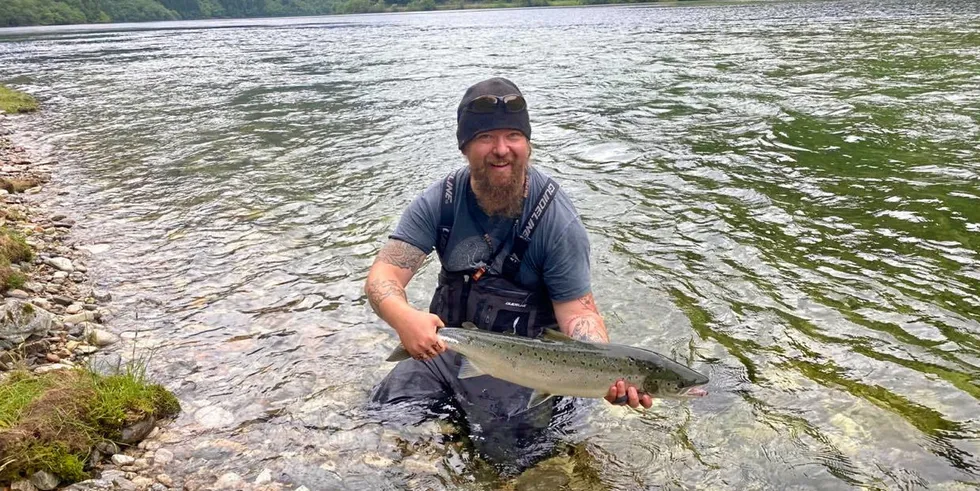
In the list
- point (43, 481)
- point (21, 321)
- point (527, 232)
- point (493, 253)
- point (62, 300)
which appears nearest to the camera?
point (43, 481)

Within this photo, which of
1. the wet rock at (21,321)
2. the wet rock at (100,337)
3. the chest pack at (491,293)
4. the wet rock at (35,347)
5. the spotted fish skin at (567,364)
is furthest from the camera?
the wet rock at (100,337)

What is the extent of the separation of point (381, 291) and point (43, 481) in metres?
2.55

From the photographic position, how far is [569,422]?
19.2ft

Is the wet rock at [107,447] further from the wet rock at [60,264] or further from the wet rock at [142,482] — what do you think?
the wet rock at [60,264]

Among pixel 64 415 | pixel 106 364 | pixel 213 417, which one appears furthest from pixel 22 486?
pixel 106 364

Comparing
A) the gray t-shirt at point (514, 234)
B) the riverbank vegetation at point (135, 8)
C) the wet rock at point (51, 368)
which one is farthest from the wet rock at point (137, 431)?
the riverbank vegetation at point (135, 8)

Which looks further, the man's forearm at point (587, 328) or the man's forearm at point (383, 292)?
the man's forearm at point (587, 328)

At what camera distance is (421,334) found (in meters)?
4.69

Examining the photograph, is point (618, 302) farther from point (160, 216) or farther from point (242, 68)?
point (242, 68)

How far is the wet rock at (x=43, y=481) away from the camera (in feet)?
14.2

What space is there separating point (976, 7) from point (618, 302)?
47.3 metres

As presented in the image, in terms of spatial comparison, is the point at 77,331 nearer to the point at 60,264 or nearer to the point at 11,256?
the point at 11,256

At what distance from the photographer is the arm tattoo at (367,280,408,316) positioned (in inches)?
204

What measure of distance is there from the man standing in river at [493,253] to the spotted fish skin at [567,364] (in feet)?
1.88
